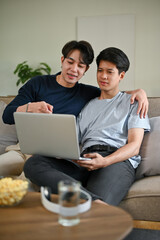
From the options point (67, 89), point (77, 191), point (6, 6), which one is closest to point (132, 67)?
point (6, 6)

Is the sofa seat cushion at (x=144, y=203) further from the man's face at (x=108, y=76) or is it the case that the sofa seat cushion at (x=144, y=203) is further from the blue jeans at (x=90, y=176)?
the man's face at (x=108, y=76)

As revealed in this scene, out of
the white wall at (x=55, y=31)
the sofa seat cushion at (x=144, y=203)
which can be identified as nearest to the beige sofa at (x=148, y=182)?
the sofa seat cushion at (x=144, y=203)

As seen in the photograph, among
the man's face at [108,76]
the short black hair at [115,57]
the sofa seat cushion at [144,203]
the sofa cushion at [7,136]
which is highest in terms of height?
the short black hair at [115,57]

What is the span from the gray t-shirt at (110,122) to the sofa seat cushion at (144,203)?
23 cm

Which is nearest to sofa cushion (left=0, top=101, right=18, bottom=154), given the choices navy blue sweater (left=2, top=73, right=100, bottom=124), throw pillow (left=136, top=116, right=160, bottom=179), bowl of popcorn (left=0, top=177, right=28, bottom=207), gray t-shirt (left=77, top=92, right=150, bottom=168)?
navy blue sweater (left=2, top=73, right=100, bottom=124)

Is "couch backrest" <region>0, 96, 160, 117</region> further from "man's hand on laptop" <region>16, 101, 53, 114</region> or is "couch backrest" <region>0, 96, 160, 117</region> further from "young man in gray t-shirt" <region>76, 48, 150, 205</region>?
"man's hand on laptop" <region>16, 101, 53, 114</region>

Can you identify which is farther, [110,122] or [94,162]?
[110,122]

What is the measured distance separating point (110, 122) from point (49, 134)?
1.79 ft

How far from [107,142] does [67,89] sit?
1.66ft

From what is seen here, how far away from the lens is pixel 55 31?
17.1ft

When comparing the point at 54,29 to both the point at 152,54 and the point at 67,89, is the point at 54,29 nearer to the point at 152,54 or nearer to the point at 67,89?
the point at 152,54

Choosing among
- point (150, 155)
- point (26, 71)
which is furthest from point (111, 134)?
point (26, 71)

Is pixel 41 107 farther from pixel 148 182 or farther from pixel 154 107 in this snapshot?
pixel 154 107

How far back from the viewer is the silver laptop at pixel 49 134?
139 centimetres
